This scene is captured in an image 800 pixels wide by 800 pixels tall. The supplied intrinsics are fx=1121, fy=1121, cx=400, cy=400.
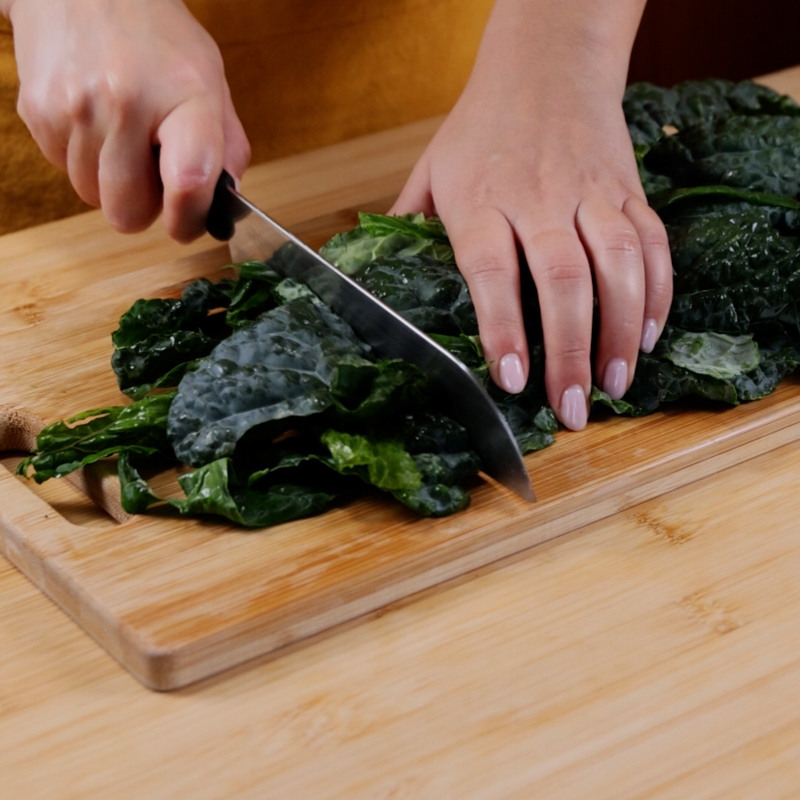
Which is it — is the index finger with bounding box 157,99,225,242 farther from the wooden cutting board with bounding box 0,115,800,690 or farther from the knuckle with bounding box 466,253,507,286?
the knuckle with bounding box 466,253,507,286

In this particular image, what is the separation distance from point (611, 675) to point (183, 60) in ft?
3.89

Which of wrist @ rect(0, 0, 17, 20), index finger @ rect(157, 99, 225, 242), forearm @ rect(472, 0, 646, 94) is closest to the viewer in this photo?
index finger @ rect(157, 99, 225, 242)

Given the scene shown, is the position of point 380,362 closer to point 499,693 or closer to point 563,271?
point 563,271

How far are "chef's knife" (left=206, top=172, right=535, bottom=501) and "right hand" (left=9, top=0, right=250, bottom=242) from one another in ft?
0.19

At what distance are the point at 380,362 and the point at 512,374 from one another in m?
0.18

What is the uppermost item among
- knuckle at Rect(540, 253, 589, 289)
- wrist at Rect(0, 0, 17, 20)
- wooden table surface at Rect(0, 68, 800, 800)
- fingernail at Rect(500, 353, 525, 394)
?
wrist at Rect(0, 0, 17, 20)

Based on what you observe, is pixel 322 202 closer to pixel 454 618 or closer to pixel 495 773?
pixel 454 618

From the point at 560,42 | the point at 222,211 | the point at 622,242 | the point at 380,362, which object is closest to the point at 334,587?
the point at 380,362

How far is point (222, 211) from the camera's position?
1807 millimetres

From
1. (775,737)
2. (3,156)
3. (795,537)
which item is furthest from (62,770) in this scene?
(3,156)

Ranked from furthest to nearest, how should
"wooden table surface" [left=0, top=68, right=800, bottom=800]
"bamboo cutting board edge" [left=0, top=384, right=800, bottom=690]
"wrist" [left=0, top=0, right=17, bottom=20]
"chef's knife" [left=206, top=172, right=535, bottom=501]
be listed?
"wrist" [left=0, top=0, right=17, bottom=20], "chef's knife" [left=206, top=172, right=535, bottom=501], "bamboo cutting board edge" [left=0, top=384, right=800, bottom=690], "wooden table surface" [left=0, top=68, right=800, bottom=800]

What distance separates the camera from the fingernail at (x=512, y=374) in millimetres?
1515

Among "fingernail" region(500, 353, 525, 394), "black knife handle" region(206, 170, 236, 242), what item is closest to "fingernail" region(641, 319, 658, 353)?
"fingernail" region(500, 353, 525, 394)

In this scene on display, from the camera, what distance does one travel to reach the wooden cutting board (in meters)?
1.23
